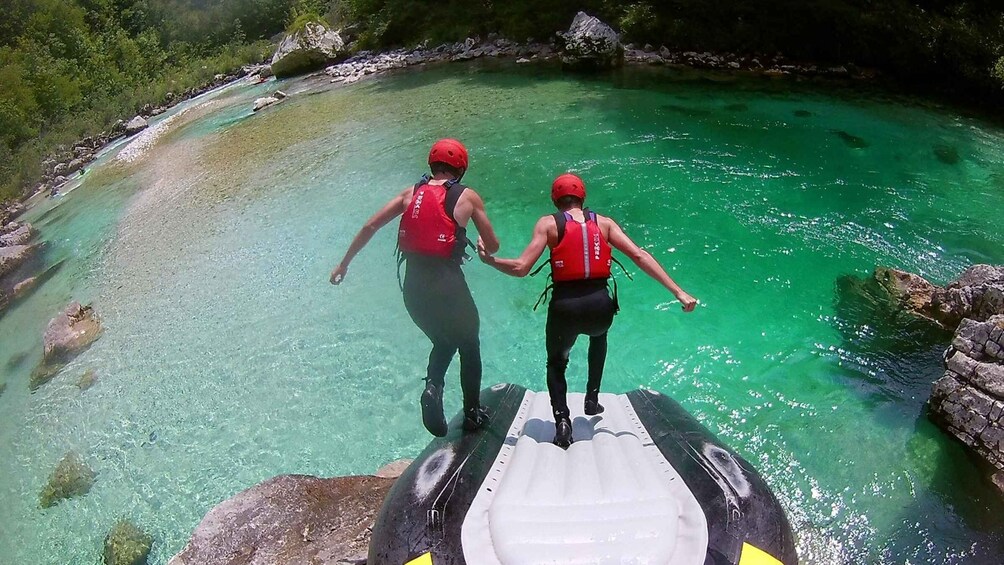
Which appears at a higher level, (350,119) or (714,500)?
(714,500)

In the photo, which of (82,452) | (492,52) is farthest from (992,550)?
(492,52)

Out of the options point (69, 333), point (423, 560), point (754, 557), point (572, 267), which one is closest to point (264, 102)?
point (69, 333)

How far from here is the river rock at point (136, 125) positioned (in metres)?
21.7

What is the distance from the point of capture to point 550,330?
13.4ft

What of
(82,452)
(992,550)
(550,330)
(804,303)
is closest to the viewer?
(550,330)

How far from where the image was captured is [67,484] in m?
6.47

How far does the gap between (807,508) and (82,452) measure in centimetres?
778

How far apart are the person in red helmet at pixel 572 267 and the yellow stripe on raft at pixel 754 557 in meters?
1.37

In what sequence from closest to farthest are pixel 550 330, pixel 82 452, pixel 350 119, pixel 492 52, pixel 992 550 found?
pixel 550 330
pixel 992 550
pixel 82 452
pixel 350 119
pixel 492 52

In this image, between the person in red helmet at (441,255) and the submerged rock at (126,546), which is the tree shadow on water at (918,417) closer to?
the person in red helmet at (441,255)

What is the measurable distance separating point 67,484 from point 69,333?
361cm

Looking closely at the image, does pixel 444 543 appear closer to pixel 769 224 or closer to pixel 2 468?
pixel 2 468

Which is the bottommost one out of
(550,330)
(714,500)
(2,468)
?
(2,468)

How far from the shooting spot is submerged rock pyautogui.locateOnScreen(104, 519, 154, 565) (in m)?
5.39
